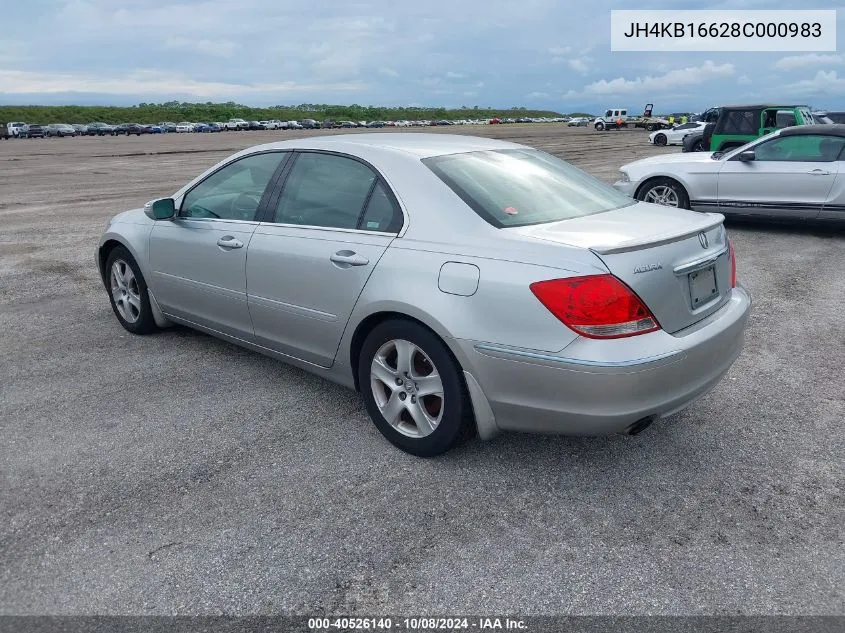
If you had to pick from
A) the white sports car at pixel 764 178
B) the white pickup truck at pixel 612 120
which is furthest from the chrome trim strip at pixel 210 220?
the white pickup truck at pixel 612 120

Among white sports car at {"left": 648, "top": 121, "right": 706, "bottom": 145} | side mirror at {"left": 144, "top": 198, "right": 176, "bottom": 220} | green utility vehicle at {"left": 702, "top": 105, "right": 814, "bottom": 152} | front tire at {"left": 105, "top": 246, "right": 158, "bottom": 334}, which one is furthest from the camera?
white sports car at {"left": 648, "top": 121, "right": 706, "bottom": 145}

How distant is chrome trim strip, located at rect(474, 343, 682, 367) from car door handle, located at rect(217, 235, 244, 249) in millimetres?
1951

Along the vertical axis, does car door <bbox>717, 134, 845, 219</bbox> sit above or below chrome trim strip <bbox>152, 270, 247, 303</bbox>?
above

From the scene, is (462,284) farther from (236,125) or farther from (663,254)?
(236,125)

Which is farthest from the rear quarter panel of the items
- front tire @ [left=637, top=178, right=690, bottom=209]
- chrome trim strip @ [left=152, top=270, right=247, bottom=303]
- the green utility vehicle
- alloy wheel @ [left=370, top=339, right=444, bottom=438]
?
the green utility vehicle

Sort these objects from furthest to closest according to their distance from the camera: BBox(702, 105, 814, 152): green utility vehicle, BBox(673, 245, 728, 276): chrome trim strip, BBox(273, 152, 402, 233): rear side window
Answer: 1. BBox(702, 105, 814, 152): green utility vehicle
2. BBox(273, 152, 402, 233): rear side window
3. BBox(673, 245, 728, 276): chrome trim strip

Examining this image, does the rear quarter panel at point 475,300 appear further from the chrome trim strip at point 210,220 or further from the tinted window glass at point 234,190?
the tinted window glass at point 234,190

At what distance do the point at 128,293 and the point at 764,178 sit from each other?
27.0 ft

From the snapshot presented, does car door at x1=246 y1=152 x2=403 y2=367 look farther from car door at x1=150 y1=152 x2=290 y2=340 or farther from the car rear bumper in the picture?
the car rear bumper

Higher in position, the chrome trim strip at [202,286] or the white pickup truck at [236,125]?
the white pickup truck at [236,125]

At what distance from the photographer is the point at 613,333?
3.00 m

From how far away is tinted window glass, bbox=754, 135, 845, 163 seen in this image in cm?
936

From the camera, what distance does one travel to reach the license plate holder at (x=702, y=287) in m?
3.35

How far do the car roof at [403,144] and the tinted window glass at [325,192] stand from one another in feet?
0.33
